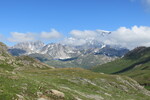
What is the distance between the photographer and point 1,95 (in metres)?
31.0

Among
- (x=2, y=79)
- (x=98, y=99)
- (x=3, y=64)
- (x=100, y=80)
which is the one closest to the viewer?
(x=2, y=79)

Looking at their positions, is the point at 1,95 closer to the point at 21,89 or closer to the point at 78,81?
the point at 21,89

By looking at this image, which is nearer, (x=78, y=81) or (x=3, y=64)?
(x=78, y=81)

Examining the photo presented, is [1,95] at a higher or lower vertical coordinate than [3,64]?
lower

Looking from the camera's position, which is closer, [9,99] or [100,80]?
[9,99]

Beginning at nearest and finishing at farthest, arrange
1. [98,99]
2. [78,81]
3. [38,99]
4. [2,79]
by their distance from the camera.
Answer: [38,99] < [2,79] < [98,99] < [78,81]

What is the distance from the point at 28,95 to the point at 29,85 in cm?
530

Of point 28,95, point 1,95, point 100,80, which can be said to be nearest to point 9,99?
point 1,95

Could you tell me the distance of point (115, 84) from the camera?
110688 mm

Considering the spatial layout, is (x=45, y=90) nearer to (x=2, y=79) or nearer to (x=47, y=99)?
(x=47, y=99)

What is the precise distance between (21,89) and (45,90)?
4.70m

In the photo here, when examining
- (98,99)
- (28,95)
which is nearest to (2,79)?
(28,95)

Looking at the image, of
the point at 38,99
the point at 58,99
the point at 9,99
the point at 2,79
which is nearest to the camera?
the point at 9,99

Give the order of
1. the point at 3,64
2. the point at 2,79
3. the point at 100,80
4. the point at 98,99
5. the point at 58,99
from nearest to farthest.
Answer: the point at 58,99
the point at 2,79
the point at 98,99
the point at 100,80
the point at 3,64
